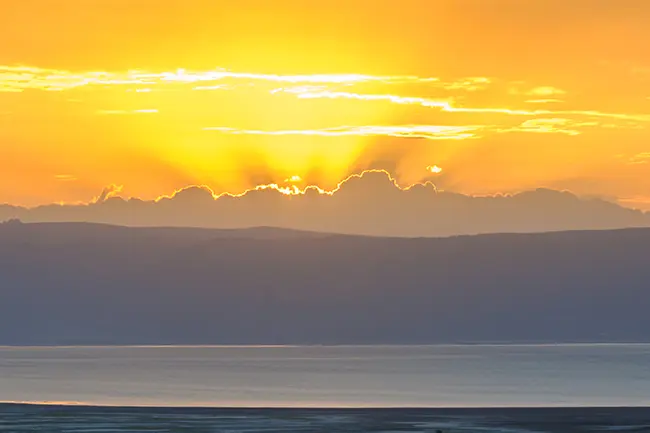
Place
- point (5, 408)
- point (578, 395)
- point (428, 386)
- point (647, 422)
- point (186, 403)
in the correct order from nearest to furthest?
point (647, 422) < point (5, 408) < point (186, 403) < point (578, 395) < point (428, 386)

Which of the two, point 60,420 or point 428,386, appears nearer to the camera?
point 60,420

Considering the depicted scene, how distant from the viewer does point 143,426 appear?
105438 millimetres

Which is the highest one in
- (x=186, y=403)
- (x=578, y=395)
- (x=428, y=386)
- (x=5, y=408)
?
(x=428, y=386)

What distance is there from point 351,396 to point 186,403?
2280 centimetres

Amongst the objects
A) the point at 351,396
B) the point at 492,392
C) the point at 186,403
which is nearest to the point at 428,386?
the point at 492,392

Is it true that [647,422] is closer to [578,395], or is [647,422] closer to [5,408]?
[5,408]

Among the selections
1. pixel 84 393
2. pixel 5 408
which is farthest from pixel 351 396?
pixel 5 408

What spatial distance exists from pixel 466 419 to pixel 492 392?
223ft

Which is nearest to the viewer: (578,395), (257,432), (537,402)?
(257,432)

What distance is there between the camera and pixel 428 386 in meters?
199

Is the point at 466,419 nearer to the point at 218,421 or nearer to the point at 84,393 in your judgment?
the point at 218,421

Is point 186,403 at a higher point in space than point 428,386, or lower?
lower

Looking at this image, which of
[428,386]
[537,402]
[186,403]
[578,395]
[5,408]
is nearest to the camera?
[5,408]

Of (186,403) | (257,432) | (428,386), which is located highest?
(428,386)
